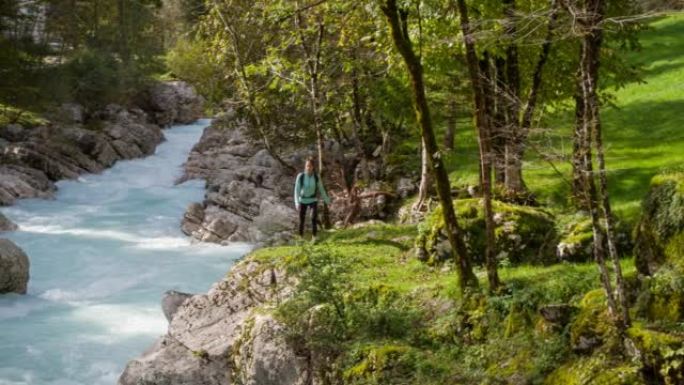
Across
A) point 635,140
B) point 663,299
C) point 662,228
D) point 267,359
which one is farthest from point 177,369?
point 635,140

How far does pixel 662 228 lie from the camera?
955 centimetres

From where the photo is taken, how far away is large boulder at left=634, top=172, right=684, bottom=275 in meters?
9.33

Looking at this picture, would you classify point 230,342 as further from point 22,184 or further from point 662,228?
point 22,184

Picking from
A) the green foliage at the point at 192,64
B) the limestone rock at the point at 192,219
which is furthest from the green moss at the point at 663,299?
the green foliage at the point at 192,64

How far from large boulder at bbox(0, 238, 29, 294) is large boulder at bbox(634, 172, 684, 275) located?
16.6 m

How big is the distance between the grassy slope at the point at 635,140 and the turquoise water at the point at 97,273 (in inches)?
352

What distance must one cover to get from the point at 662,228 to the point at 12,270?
17.1 meters

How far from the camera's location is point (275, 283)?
46.4 feet

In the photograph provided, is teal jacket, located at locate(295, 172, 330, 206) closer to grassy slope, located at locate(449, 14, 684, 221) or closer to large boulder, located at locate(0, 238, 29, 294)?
grassy slope, located at locate(449, 14, 684, 221)

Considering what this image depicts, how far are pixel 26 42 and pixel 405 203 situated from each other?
1298 inches

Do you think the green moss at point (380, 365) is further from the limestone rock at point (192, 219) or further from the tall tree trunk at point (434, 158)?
the limestone rock at point (192, 219)

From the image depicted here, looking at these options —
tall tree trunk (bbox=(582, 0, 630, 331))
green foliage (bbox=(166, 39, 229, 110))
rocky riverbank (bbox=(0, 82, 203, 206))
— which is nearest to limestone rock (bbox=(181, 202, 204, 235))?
rocky riverbank (bbox=(0, 82, 203, 206))

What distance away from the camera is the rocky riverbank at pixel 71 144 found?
33.7 meters

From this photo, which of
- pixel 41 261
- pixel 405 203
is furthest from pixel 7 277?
pixel 405 203
